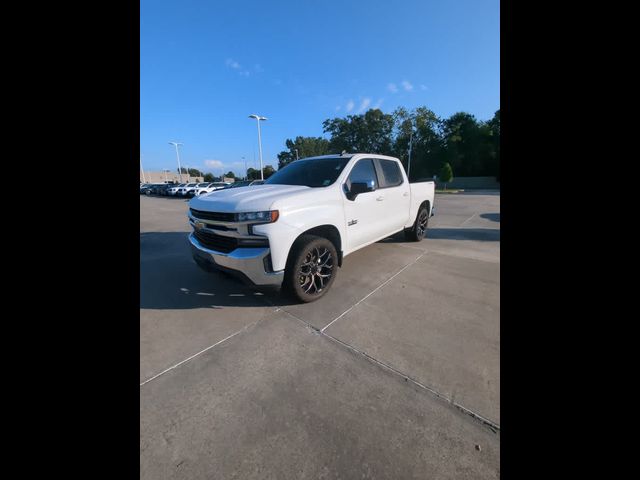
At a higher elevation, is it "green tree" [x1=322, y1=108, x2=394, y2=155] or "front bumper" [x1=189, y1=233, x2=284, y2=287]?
"green tree" [x1=322, y1=108, x2=394, y2=155]

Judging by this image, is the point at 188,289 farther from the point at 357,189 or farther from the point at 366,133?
the point at 366,133

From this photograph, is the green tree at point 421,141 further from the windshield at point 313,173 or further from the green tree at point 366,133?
the windshield at point 313,173

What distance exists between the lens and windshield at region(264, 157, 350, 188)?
12.0 ft

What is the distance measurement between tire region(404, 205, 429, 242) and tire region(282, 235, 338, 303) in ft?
9.73

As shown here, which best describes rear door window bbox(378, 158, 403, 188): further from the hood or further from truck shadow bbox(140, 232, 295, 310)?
truck shadow bbox(140, 232, 295, 310)

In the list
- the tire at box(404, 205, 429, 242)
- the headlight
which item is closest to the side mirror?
Answer: the headlight

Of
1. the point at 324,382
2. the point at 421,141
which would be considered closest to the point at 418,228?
the point at 324,382

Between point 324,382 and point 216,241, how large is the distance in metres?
1.91

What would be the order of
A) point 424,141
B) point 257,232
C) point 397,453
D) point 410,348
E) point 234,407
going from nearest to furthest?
1. point 397,453
2. point 234,407
3. point 410,348
4. point 257,232
5. point 424,141
